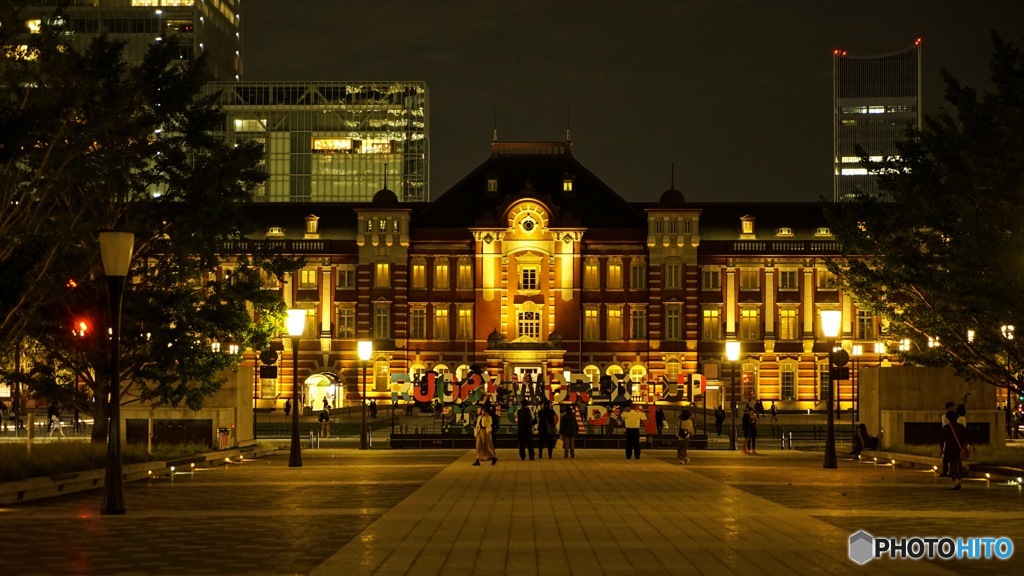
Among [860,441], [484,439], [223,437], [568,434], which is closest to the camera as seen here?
[484,439]

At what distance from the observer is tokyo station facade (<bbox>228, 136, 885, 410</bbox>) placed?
95875 millimetres

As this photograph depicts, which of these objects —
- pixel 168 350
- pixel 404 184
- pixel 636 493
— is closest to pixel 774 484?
pixel 636 493

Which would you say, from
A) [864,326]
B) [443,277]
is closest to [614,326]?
[443,277]

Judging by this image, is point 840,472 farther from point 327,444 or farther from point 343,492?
point 327,444

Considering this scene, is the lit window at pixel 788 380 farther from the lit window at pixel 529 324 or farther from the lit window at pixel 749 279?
the lit window at pixel 529 324

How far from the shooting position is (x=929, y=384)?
4153 cm

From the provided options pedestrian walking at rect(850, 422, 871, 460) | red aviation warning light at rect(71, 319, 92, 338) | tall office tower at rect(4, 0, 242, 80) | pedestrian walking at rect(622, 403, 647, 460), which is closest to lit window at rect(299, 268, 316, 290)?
pedestrian walking at rect(622, 403, 647, 460)

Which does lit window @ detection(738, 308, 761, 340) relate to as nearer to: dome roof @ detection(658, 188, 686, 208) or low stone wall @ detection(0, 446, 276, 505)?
dome roof @ detection(658, 188, 686, 208)

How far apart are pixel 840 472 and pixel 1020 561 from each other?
1860 centimetres

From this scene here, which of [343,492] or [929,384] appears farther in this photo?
[929,384]

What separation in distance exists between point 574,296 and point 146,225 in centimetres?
5918

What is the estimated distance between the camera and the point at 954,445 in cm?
2920

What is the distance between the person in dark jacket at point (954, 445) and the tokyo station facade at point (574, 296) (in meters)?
65.5
